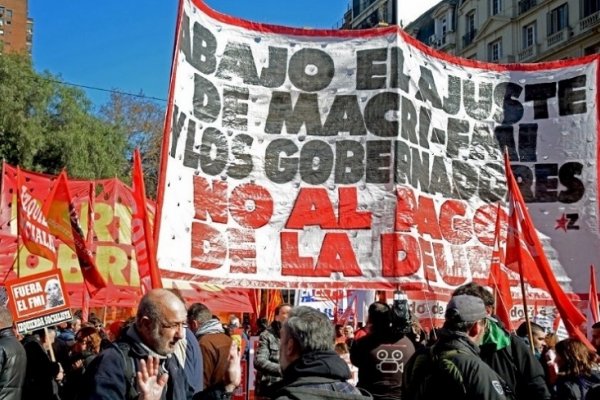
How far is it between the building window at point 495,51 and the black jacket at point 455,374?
44321mm

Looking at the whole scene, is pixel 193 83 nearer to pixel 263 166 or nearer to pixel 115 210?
pixel 263 166

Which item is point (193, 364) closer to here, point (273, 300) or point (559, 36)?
point (273, 300)

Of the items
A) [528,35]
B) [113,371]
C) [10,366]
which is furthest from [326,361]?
[528,35]

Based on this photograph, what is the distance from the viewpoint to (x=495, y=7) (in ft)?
155

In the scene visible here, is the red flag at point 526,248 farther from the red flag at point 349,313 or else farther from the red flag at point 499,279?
the red flag at point 349,313

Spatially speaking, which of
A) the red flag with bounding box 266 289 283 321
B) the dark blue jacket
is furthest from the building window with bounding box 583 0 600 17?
the dark blue jacket

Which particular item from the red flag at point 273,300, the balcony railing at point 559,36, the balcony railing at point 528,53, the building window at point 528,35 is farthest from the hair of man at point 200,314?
the building window at point 528,35

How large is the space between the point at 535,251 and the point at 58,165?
28.6 m

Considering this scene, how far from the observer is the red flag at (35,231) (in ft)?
30.8

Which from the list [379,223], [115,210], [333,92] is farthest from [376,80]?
[115,210]

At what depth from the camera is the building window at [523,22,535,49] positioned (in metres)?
43.5

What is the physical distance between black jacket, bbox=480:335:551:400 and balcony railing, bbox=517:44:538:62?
132 feet

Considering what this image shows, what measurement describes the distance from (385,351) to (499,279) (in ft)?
8.60

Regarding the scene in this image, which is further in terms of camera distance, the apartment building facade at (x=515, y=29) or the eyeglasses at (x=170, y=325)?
the apartment building facade at (x=515, y=29)
